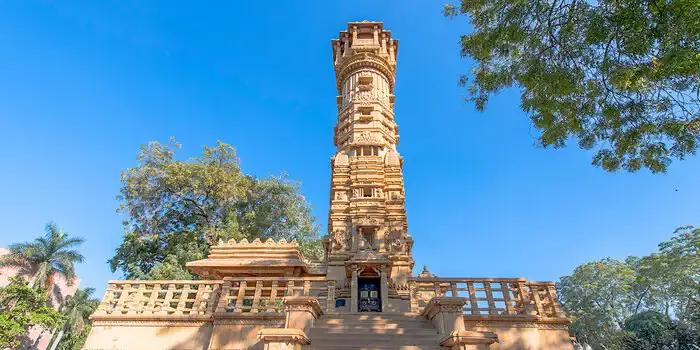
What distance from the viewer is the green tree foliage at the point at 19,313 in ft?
55.3

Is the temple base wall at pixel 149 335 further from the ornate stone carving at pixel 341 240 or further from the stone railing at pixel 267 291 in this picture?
the ornate stone carving at pixel 341 240

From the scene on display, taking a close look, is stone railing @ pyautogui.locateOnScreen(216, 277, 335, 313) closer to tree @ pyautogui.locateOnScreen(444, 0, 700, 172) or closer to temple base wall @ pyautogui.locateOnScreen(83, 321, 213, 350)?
temple base wall @ pyautogui.locateOnScreen(83, 321, 213, 350)

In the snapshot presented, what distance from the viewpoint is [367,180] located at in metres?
16.6

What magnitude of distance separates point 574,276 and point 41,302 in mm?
35519

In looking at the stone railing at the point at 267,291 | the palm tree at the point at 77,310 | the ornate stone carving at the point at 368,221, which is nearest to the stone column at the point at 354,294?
the stone railing at the point at 267,291

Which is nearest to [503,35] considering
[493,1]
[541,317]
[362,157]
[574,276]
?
[493,1]

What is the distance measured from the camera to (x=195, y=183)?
75.7 ft

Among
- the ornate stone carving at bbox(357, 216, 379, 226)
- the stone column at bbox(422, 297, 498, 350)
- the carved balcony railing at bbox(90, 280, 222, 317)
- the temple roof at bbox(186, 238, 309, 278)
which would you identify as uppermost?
the ornate stone carving at bbox(357, 216, 379, 226)

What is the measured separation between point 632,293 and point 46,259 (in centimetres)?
4179

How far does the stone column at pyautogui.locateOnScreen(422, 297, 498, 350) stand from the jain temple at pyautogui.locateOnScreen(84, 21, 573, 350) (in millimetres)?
24

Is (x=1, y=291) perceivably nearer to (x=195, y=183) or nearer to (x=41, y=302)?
(x=41, y=302)

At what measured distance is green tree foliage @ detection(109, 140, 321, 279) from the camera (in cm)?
2298

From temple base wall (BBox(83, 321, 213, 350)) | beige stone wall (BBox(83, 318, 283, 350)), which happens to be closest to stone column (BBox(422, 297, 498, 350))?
beige stone wall (BBox(83, 318, 283, 350))

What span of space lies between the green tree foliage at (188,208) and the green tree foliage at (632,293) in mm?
19928
